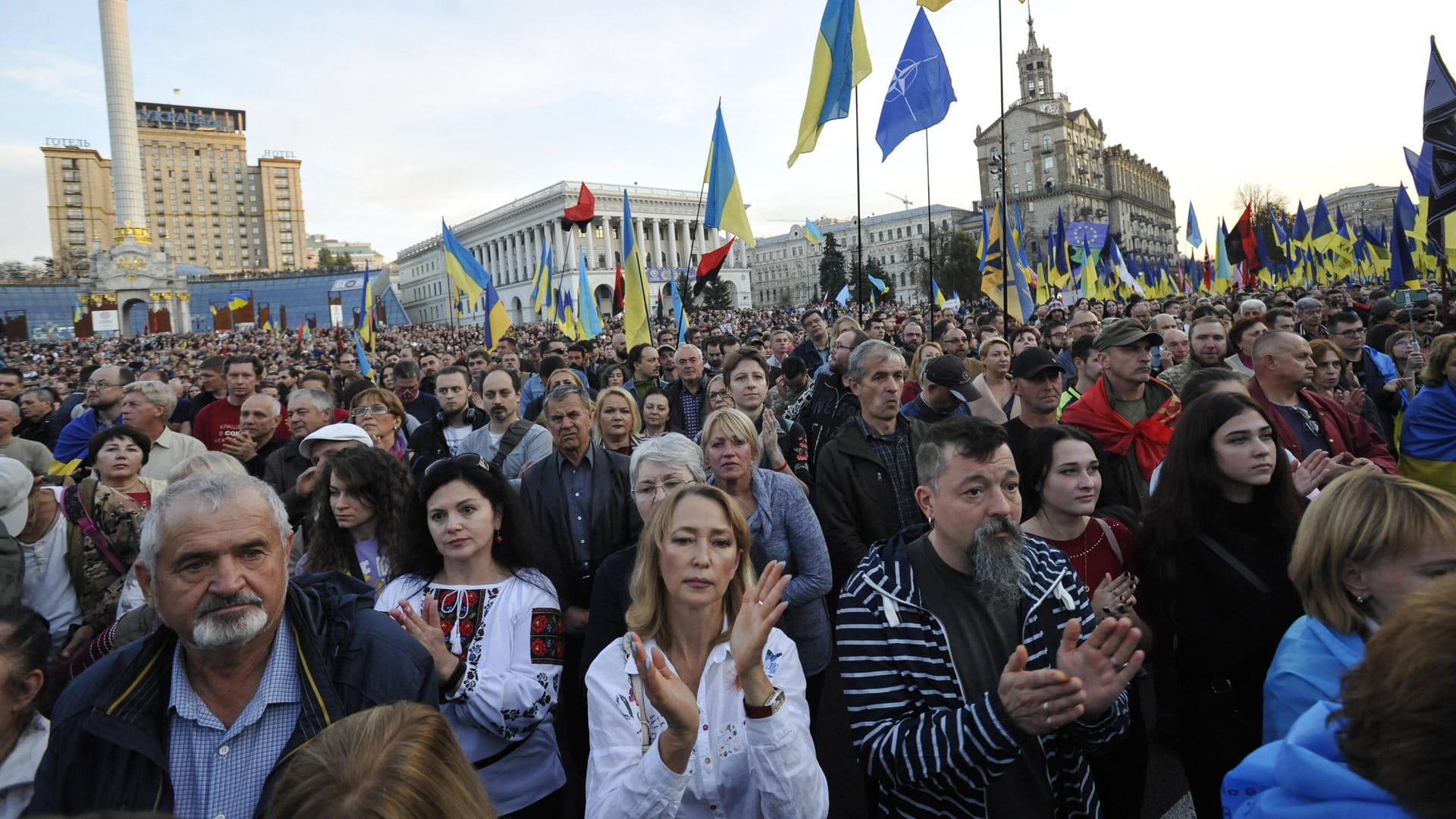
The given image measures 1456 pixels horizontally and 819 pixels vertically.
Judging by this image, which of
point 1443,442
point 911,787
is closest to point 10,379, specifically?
point 911,787

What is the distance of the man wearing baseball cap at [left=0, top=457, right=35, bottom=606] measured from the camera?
298 centimetres

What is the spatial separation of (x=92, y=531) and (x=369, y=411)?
1.80m

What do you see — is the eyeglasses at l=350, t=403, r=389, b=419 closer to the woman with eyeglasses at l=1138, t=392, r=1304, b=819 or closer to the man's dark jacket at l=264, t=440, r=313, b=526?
the man's dark jacket at l=264, t=440, r=313, b=526

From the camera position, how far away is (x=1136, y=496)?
13.0 ft

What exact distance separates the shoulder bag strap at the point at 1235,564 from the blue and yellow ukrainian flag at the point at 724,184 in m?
7.66

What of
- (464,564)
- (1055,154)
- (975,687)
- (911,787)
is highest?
(1055,154)

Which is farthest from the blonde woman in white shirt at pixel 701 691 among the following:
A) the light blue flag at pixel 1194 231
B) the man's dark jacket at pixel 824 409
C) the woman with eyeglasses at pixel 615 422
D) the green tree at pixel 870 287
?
the light blue flag at pixel 1194 231

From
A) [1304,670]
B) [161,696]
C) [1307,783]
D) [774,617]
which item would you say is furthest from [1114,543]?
[161,696]

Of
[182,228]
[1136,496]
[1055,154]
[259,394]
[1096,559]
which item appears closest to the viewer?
[1096,559]

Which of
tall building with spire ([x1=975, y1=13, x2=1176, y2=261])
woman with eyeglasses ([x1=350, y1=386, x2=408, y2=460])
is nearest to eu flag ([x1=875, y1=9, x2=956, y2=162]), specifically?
woman with eyeglasses ([x1=350, y1=386, x2=408, y2=460])

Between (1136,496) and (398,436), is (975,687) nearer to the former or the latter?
(1136,496)

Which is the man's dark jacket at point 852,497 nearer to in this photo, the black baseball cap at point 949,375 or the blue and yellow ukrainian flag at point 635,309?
the black baseball cap at point 949,375

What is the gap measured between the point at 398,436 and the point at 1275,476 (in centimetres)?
510

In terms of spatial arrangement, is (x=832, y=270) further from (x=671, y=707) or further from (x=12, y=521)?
(x=671, y=707)
